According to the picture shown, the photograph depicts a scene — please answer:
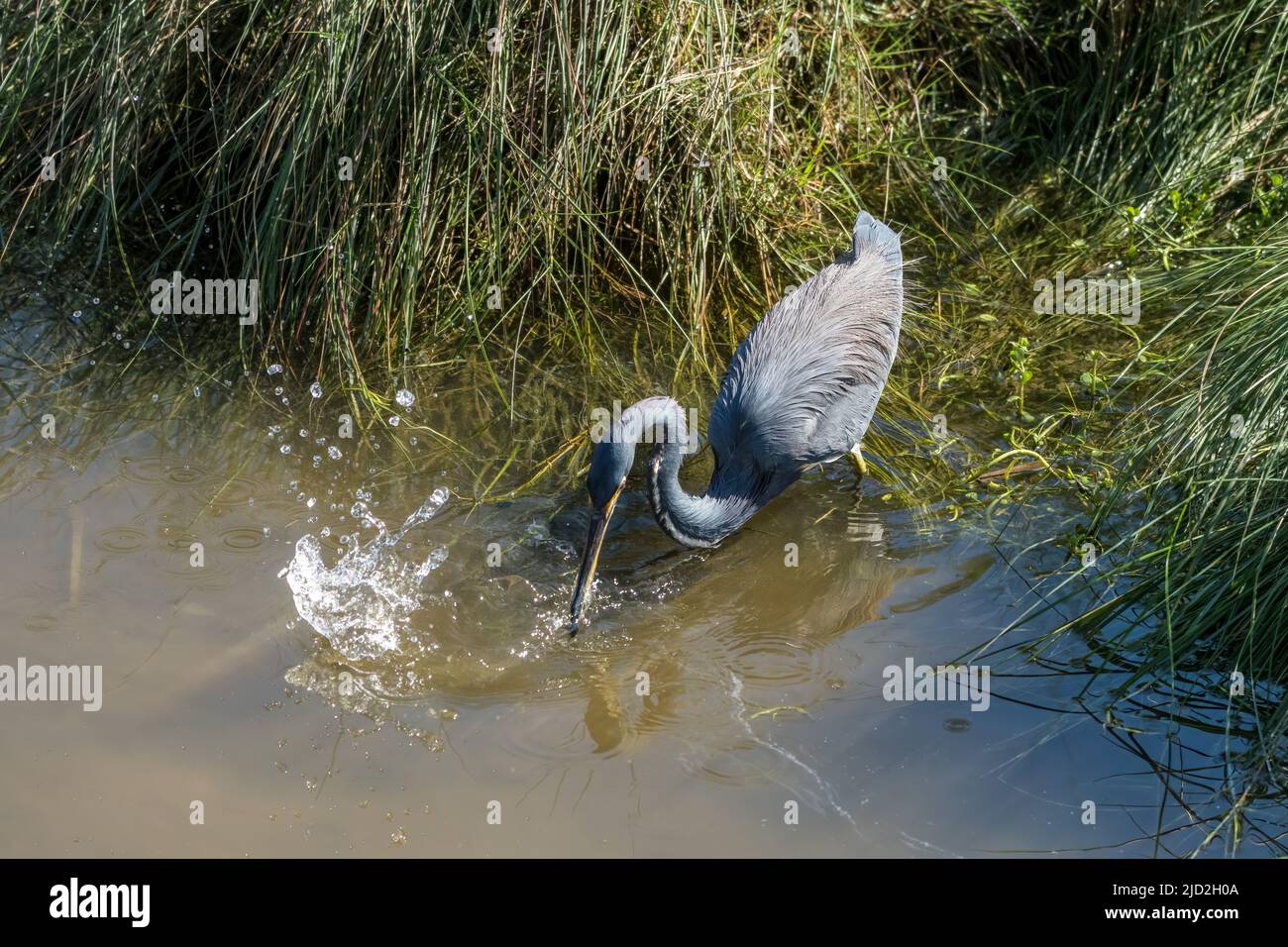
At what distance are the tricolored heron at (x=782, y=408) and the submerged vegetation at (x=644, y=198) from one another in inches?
17.2

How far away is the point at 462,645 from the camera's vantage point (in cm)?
495

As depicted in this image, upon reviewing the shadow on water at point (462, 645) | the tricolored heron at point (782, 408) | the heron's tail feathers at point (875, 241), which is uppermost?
the heron's tail feathers at point (875, 241)

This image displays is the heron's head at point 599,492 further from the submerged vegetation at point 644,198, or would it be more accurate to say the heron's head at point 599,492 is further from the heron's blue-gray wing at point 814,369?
the submerged vegetation at point 644,198

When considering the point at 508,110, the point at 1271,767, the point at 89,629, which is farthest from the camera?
the point at 508,110

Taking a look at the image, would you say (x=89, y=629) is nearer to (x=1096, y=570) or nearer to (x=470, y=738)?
(x=470, y=738)

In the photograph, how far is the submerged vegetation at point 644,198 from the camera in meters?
5.85

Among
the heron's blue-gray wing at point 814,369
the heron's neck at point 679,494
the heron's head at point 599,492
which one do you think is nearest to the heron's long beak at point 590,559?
the heron's head at point 599,492

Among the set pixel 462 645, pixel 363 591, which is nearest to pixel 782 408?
pixel 462 645

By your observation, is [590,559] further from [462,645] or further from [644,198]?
[644,198]

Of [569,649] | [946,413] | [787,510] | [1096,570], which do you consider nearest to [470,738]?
[569,649]

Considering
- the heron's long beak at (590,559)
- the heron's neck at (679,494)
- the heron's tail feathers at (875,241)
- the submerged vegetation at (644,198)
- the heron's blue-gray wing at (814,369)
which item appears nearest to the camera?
the heron's long beak at (590,559)

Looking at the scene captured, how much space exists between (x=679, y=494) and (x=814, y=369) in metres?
0.84

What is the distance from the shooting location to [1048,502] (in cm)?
556

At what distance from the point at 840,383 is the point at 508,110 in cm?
195
